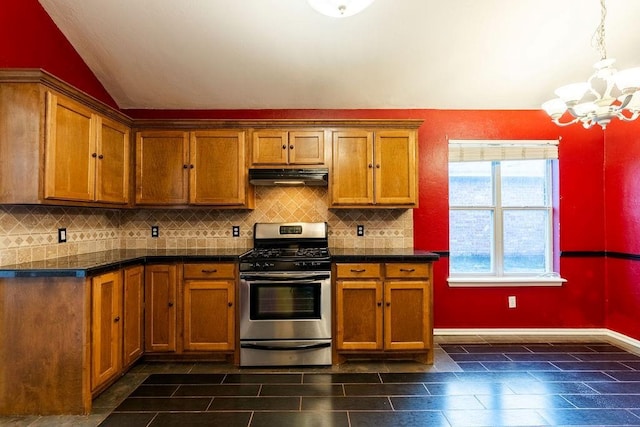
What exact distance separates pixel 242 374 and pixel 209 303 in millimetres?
646

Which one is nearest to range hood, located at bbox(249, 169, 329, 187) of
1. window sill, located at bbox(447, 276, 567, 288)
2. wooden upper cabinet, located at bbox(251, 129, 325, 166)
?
wooden upper cabinet, located at bbox(251, 129, 325, 166)

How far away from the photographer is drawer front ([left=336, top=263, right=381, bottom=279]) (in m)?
3.10

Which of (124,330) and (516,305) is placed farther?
(516,305)

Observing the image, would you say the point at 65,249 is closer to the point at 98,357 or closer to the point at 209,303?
the point at 98,357

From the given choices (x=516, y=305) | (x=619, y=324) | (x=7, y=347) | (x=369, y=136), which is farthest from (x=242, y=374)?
(x=619, y=324)

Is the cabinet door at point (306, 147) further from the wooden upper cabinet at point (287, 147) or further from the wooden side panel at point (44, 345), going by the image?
the wooden side panel at point (44, 345)

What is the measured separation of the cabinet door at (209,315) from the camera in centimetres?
309

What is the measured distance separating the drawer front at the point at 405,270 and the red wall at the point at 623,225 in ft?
7.35

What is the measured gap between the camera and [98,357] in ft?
7.96

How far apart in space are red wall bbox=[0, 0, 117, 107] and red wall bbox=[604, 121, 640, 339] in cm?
521

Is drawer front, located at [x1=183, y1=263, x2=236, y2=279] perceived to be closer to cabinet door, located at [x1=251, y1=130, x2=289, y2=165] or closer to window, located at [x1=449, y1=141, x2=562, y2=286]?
cabinet door, located at [x1=251, y1=130, x2=289, y2=165]

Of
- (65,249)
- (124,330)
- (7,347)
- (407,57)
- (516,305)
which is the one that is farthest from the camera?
(516,305)

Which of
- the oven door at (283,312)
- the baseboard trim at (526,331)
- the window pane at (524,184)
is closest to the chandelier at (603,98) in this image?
the window pane at (524,184)

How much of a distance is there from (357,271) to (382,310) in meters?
0.39
